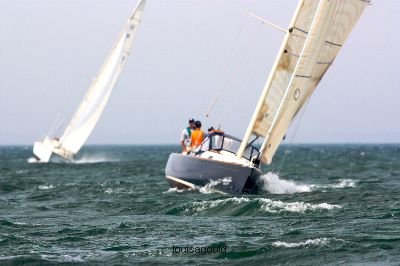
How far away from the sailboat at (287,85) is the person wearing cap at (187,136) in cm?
251

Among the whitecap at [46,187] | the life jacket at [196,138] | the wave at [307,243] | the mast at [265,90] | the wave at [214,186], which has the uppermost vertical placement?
the mast at [265,90]

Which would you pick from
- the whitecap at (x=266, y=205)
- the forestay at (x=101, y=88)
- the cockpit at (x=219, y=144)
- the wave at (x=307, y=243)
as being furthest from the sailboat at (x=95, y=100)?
the wave at (x=307, y=243)

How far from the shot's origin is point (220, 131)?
32.2m

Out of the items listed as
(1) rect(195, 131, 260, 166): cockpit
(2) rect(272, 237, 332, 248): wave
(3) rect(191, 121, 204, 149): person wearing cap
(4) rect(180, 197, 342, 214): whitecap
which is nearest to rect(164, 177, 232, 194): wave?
(1) rect(195, 131, 260, 166): cockpit

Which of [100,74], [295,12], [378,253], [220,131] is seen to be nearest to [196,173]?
[220,131]

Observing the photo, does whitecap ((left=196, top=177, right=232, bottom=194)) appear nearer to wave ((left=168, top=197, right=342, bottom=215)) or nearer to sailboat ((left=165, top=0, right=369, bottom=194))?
sailboat ((left=165, top=0, right=369, bottom=194))

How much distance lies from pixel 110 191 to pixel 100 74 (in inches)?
1251

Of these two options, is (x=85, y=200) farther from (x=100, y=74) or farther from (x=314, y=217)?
(x=100, y=74)

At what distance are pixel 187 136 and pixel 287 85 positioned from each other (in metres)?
5.27

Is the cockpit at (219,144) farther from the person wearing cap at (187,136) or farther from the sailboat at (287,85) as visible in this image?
the person wearing cap at (187,136)

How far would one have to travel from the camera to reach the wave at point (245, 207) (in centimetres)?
2467

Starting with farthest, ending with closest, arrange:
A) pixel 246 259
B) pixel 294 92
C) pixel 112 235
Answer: pixel 294 92, pixel 112 235, pixel 246 259

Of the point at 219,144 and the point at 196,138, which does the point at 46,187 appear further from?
the point at 219,144

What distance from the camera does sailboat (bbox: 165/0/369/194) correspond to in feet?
97.6
